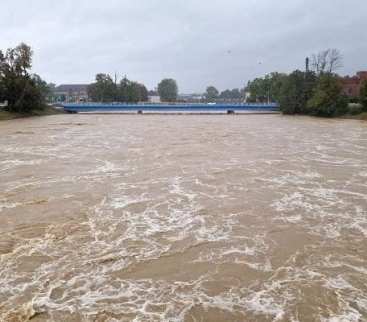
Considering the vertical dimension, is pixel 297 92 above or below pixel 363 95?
above

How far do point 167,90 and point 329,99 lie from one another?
120 m

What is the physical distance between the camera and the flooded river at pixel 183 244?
6.73 meters

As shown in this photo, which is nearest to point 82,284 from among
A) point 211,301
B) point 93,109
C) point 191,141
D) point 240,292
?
point 211,301

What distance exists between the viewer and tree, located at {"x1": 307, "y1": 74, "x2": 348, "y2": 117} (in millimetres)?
62375

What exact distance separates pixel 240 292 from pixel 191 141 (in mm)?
24762

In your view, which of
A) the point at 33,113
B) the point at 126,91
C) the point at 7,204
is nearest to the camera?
the point at 7,204

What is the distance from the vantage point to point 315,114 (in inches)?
2618

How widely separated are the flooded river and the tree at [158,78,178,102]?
523 ft

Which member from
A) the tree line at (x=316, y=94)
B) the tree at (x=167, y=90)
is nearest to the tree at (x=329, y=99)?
the tree line at (x=316, y=94)

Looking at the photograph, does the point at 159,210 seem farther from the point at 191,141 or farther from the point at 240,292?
the point at 191,141

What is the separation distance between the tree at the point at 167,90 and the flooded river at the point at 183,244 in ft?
523

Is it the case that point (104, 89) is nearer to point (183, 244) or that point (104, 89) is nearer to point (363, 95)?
point (363, 95)

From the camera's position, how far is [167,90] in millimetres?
176875

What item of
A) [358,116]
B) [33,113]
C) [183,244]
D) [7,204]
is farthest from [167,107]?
[183,244]
